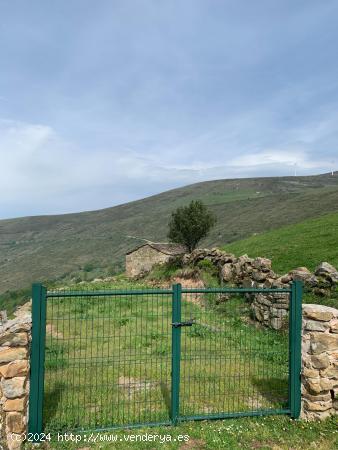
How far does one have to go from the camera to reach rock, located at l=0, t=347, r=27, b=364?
19.4 feet

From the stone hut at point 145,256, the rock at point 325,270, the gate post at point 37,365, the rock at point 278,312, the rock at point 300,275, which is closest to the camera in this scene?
the gate post at point 37,365

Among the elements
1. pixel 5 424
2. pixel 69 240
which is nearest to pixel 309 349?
pixel 5 424

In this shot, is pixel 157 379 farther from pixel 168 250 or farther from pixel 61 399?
pixel 168 250

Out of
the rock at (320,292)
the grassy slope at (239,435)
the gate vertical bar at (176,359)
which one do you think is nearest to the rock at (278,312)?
the rock at (320,292)

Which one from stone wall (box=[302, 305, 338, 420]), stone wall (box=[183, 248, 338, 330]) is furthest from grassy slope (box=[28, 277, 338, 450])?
stone wall (box=[183, 248, 338, 330])

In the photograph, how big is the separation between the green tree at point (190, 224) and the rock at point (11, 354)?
35768 millimetres

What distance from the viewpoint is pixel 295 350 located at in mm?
7281

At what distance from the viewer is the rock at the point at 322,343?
23.3ft

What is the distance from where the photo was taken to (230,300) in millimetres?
15891

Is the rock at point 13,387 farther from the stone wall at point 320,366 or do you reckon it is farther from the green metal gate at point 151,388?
the stone wall at point 320,366

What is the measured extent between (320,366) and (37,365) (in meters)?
4.98

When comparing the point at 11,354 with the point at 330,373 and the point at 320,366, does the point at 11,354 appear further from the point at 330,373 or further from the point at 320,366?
the point at 330,373

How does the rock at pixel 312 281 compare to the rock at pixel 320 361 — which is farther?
the rock at pixel 312 281

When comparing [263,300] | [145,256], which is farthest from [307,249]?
[145,256]
